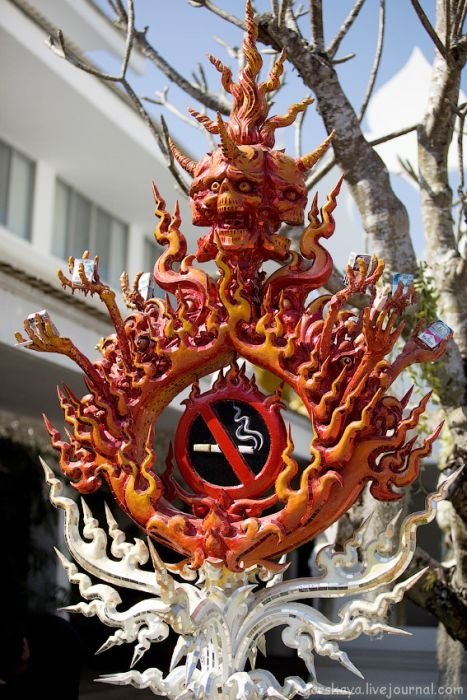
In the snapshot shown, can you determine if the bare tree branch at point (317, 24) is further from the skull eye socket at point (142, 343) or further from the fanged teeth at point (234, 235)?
the skull eye socket at point (142, 343)

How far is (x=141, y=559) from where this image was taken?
12.6 feet

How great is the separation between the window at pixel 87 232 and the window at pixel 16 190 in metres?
0.66

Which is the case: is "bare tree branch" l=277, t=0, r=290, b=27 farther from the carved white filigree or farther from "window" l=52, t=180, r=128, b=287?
"window" l=52, t=180, r=128, b=287

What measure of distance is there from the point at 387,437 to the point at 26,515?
7.80m

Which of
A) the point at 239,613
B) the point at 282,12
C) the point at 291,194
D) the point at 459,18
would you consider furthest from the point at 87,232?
the point at 239,613

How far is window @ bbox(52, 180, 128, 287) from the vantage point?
43.6 feet

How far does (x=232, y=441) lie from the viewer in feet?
12.6

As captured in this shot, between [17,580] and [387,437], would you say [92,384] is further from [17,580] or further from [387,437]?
[17,580]

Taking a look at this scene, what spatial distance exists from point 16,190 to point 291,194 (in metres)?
8.90

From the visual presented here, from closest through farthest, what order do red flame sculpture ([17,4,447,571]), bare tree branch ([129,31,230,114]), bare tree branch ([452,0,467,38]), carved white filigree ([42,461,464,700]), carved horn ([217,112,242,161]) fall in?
carved white filigree ([42,461,464,700]) < red flame sculpture ([17,4,447,571]) < carved horn ([217,112,242,161]) < bare tree branch ([452,0,467,38]) < bare tree branch ([129,31,230,114])

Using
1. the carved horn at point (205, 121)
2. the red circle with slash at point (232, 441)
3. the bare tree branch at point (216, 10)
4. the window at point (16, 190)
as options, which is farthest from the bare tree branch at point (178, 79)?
the window at point (16, 190)

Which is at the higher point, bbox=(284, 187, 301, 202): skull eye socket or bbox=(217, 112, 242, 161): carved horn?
bbox=(217, 112, 242, 161): carved horn

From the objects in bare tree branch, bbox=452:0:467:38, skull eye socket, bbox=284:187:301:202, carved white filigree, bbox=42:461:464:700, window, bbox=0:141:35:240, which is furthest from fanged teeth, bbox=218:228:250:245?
window, bbox=0:141:35:240

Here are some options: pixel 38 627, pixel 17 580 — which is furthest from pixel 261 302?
pixel 17 580
